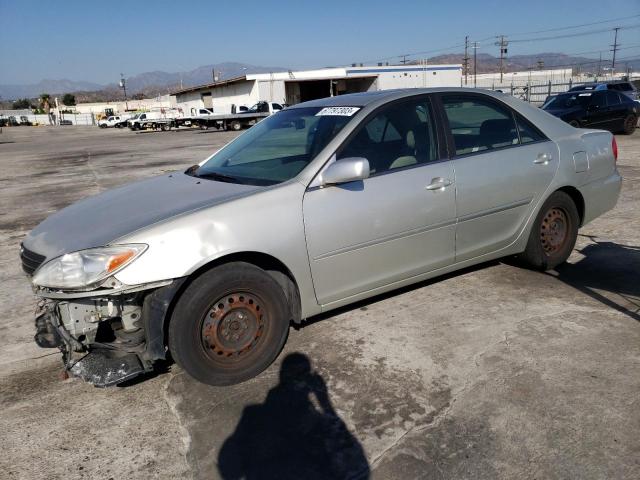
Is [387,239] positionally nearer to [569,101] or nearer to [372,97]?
[372,97]

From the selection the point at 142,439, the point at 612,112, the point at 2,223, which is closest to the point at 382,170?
the point at 142,439

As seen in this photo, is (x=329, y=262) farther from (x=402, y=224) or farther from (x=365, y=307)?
(x=365, y=307)

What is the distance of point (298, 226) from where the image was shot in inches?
128

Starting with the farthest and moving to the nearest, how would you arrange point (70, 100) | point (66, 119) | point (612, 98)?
point (70, 100)
point (66, 119)
point (612, 98)

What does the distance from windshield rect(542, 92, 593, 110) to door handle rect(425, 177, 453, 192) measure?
14.9 meters

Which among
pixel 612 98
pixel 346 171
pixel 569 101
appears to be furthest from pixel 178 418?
pixel 612 98

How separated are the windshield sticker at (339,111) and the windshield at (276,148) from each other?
0.01 m

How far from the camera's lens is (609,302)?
409 cm

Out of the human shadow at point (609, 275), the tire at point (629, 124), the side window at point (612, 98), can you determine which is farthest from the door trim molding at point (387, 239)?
the tire at point (629, 124)

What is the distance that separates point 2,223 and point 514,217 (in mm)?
7677

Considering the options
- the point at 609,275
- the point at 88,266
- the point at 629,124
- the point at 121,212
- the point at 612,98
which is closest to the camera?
the point at 88,266

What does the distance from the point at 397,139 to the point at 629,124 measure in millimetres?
16600

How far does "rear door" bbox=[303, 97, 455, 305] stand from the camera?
11.1ft

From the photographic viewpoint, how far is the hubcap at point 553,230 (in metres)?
4.60
